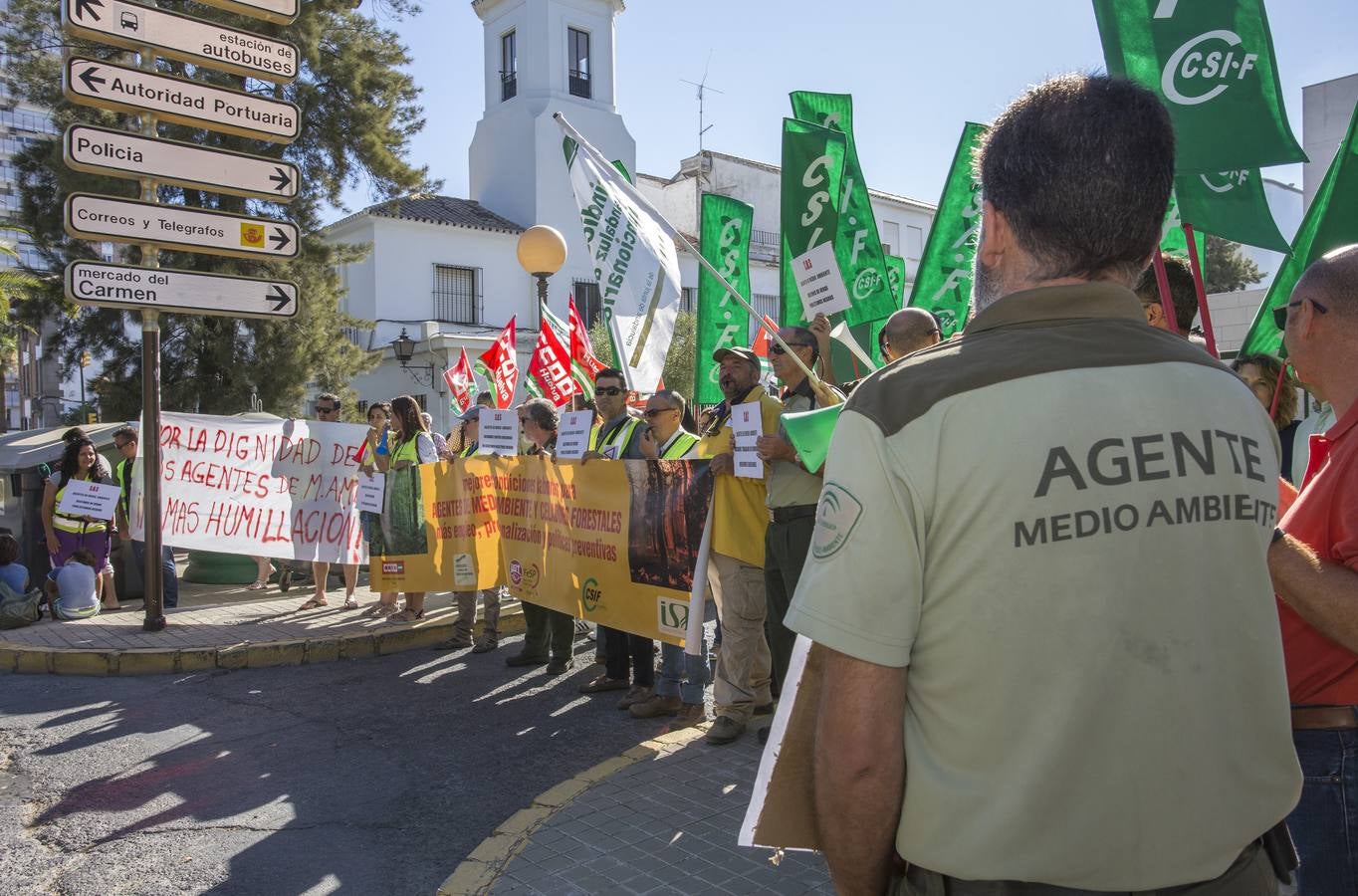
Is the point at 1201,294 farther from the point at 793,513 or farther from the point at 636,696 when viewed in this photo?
the point at 636,696

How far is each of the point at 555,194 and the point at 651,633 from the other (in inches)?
1174

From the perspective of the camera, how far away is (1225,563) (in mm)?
1417

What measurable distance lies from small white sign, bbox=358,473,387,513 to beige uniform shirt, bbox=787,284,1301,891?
757 cm

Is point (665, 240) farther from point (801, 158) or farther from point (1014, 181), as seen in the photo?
point (1014, 181)

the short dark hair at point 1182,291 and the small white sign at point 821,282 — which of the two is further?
the small white sign at point 821,282


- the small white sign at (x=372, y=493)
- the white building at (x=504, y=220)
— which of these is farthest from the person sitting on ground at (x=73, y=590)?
the white building at (x=504, y=220)

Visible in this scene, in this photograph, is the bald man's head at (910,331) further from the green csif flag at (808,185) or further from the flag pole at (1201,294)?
the flag pole at (1201,294)

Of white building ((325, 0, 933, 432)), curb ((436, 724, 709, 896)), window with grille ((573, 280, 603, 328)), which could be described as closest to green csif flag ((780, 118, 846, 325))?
curb ((436, 724, 709, 896))

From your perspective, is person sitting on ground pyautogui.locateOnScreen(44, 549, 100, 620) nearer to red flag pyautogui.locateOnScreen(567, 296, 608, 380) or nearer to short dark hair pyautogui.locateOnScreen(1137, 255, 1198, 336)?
red flag pyautogui.locateOnScreen(567, 296, 608, 380)

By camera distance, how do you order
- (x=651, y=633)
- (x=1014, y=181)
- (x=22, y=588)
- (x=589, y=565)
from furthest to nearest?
(x=22, y=588)
(x=589, y=565)
(x=651, y=633)
(x=1014, y=181)

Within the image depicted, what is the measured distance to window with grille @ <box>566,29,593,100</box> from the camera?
35375 mm

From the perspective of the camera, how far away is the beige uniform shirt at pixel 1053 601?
1.35 m

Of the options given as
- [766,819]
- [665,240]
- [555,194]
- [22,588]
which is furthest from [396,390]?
[766,819]

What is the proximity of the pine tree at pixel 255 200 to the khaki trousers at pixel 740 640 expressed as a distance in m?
15.4
